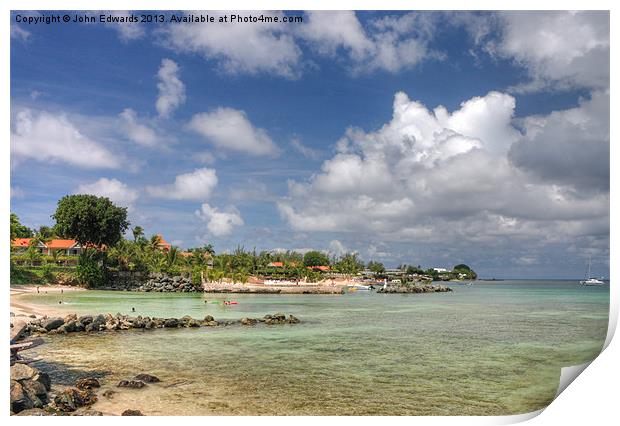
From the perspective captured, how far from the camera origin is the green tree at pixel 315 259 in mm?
75312

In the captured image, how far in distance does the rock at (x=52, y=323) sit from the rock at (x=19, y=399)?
689cm

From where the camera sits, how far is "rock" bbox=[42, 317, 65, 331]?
13.1 metres

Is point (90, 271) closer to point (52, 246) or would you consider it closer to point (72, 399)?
point (52, 246)

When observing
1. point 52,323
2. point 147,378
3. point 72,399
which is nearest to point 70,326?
point 52,323

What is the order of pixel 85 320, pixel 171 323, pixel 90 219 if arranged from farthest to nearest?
pixel 90 219, pixel 171 323, pixel 85 320

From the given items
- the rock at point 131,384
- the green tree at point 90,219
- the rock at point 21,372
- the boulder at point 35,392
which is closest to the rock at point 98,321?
the rock at point 131,384

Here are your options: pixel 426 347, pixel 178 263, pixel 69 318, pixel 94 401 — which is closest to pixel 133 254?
pixel 178 263

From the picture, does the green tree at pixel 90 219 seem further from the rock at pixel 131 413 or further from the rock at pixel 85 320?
the rock at pixel 131 413

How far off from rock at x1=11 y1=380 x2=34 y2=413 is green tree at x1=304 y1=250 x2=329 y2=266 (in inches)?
2679

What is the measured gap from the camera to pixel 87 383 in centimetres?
796

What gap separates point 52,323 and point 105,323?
171cm

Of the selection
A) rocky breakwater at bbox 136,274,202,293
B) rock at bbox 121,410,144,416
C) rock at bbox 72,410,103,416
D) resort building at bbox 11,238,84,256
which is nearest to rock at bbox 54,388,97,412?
rock at bbox 72,410,103,416
